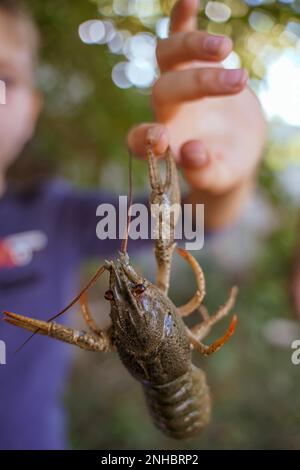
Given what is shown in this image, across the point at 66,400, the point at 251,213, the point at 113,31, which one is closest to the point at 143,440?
the point at 66,400

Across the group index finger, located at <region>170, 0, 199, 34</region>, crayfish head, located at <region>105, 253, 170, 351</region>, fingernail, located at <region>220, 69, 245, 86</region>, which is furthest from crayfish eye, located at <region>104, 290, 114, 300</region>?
index finger, located at <region>170, 0, 199, 34</region>

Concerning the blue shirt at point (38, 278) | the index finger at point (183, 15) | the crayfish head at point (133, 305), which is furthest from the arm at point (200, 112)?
the blue shirt at point (38, 278)

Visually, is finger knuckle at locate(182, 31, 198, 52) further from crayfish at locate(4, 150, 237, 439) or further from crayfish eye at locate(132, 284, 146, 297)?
crayfish eye at locate(132, 284, 146, 297)

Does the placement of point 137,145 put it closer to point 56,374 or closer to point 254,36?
point 254,36

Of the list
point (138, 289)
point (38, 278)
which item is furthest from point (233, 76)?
point (38, 278)

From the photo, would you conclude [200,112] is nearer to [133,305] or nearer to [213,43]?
[213,43]

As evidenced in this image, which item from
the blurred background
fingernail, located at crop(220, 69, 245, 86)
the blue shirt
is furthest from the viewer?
the blue shirt
